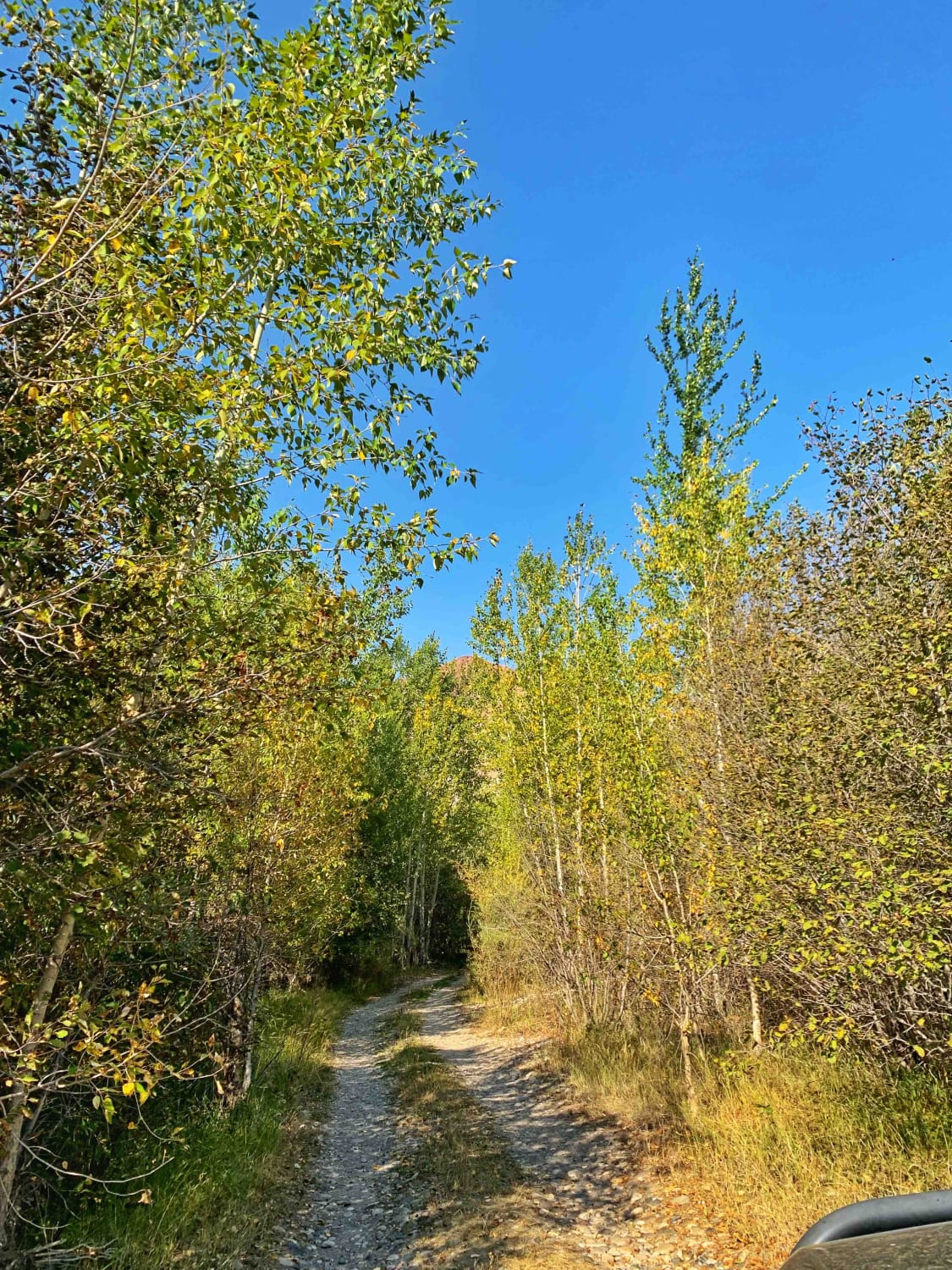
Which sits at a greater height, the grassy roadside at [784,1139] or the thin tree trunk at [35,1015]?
the thin tree trunk at [35,1015]

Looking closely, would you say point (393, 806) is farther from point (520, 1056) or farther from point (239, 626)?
point (239, 626)

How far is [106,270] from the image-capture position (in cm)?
275

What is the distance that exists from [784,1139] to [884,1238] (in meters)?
5.69

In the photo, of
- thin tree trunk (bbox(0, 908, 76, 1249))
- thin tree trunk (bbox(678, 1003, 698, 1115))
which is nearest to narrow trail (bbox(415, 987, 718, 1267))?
thin tree trunk (bbox(678, 1003, 698, 1115))

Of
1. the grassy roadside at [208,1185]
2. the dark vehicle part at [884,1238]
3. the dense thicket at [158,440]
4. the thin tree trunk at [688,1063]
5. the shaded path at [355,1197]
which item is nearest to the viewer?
the dark vehicle part at [884,1238]

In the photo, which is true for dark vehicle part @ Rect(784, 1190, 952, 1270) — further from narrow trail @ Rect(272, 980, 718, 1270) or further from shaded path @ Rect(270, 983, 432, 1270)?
shaded path @ Rect(270, 983, 432, 1270)

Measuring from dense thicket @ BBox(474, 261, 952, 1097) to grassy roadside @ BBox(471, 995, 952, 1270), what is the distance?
428 millimetres

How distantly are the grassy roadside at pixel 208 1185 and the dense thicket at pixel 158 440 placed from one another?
0.82m

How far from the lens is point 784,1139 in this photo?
19.6 feet

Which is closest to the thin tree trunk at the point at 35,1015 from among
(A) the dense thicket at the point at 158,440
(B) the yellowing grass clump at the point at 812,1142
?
(A) the dense thicket at the point at 158,440

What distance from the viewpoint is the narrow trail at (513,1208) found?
18.2 ft

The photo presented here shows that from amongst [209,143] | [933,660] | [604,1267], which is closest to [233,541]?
[209,143]

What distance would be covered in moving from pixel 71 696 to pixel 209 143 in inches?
109

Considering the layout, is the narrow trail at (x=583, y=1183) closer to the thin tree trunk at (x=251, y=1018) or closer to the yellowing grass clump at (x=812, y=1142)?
the yellowing grass clump at (x=812, y=1142)
